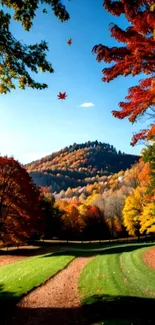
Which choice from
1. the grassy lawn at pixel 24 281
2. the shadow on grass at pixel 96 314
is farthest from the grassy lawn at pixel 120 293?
the grassy lawn at pixel 24 281

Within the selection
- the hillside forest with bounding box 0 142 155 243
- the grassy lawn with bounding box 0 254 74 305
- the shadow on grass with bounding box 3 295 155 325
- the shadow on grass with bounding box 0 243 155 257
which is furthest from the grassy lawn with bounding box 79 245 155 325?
the shadow on grass with bounding box 0 243 155 257

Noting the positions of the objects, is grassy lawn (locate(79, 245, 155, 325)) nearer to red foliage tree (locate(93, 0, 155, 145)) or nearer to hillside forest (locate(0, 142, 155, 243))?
red foliage tree (locate(93, 0, 155, 145))

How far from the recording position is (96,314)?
1048 cm

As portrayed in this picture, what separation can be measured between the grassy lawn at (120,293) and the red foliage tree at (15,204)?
1060cm

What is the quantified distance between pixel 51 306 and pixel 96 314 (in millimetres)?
2362

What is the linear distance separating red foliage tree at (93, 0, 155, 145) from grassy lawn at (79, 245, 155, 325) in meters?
6.96

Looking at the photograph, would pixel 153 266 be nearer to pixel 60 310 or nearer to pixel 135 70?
pixel 60 310

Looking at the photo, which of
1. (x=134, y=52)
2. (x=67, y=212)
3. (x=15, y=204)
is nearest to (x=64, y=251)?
(x=15, y=204)

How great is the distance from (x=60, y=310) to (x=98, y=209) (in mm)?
67558

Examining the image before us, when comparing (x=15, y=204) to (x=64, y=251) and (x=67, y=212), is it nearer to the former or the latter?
(x=64, y=251)

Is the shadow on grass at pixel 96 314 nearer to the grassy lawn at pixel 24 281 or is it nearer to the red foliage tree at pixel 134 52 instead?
the grassy lawn at pixel 24 281

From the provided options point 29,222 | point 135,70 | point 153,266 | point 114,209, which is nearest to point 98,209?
point 114,209

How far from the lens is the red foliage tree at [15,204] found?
29141 mm

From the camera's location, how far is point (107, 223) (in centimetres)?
7500
